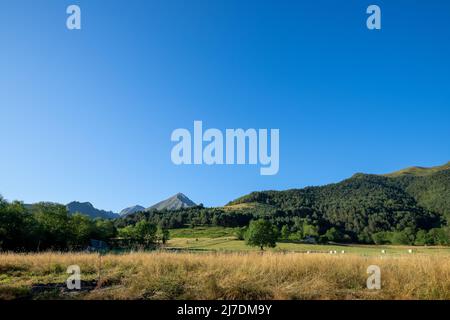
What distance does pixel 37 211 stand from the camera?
62.4 m

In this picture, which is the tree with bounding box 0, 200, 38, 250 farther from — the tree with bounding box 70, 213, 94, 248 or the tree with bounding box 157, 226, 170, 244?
the tree with bounding box 157, 226, 170, 244

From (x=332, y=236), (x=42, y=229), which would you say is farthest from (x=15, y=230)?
(x=332, y=236)

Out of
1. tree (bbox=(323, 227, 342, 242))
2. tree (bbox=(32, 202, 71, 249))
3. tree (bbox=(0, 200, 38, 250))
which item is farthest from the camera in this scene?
tree (bbox=(323, 227, 342, 242))

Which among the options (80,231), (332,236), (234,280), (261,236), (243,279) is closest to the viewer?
(234,280)

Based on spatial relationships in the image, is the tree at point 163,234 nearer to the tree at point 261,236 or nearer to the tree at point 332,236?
the tree at point 261,236

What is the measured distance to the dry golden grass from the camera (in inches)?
319

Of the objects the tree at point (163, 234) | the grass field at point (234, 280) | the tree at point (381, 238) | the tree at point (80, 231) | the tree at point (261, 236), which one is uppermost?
the grass field at point (234, 280)

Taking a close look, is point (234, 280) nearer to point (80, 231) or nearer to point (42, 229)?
point (42, 229)

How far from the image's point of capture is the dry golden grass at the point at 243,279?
8109 mm

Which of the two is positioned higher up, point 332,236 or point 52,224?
point 52,224

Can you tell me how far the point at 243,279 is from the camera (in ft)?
29.1

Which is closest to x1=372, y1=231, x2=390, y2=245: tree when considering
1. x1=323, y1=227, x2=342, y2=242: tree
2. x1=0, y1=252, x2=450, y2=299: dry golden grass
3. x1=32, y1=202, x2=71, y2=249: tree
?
x1=323, y1=227, x2=342, y2=242: tree

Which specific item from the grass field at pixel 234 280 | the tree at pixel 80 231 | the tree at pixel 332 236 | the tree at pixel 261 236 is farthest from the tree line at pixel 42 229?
the tree at pixel 332 236

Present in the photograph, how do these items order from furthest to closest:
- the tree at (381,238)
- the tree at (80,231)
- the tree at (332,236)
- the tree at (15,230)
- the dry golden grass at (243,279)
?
the tree at (381,238), the tree at (332,236), the tree at (80,231), the tree at (15,230), the dry golden grass at (243,279)
